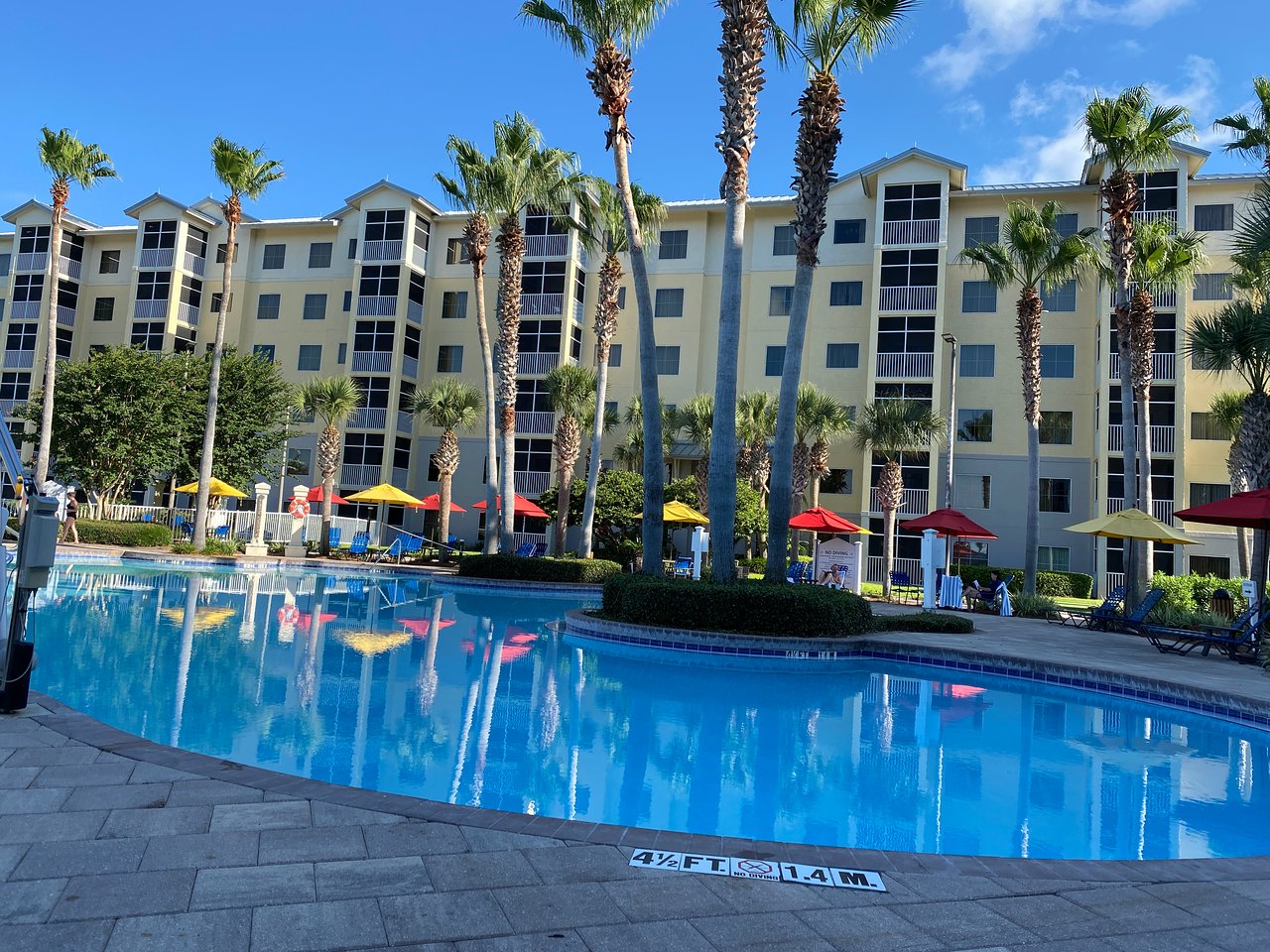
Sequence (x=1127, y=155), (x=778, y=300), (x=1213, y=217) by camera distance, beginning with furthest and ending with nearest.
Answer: (x=778, y=300) → (x=1213, y=217) → (x=1127, y=155)

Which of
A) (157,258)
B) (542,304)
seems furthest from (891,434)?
(157,258)

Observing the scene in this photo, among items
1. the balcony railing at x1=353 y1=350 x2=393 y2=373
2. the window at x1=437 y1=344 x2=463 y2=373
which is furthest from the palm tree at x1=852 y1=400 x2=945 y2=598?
the balcony railing at x1=353 y1=350 x2=393 y2=373

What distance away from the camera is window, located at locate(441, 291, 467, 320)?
37.2 m

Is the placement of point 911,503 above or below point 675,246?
below

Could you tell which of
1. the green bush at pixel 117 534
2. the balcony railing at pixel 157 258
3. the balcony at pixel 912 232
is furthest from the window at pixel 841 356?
the balcony railing at pixel 157 258

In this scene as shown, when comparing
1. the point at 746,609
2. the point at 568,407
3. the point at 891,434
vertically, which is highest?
the point at 568,407

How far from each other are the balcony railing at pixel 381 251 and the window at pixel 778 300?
598 inches

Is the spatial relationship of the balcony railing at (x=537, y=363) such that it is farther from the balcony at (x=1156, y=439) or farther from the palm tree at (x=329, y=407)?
the balcony at (x=1156, y=439)

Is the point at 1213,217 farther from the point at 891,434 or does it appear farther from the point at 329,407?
the point at 329,407

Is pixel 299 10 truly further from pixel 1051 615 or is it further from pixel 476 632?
pixel 1051 615

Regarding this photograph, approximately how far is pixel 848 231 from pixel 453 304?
16327 mm

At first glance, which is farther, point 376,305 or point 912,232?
point 376,305

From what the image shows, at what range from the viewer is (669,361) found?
3422cm

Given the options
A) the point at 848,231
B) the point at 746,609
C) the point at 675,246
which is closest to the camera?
the point at 746,609
